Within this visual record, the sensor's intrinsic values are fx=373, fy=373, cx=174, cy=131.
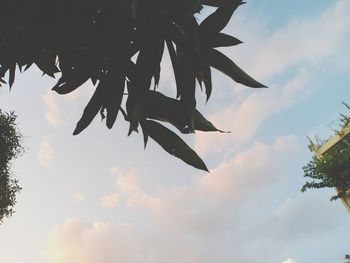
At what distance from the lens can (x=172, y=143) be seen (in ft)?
6.16

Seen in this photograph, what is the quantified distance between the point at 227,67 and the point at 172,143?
0.49 m

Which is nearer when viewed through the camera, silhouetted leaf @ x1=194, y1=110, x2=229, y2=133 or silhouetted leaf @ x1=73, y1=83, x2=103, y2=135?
silhouetted leaf @ x1=73, y1=83, x2=103, y2=135

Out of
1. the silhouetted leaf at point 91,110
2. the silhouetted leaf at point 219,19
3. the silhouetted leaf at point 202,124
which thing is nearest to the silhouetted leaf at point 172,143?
the silhouetted leaf at point 202,124

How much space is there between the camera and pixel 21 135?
17.0m

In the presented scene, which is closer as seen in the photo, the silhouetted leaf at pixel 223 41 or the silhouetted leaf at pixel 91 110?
the silhouetted leaf at pixel 91 110

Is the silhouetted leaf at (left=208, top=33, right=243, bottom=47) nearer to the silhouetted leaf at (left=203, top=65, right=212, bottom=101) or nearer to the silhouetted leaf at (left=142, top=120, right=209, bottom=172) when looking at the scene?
the silhouetted leaf at (left=203, top=65, right=212, bottom=101)

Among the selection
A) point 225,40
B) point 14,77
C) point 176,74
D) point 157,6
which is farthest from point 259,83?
point 14,77

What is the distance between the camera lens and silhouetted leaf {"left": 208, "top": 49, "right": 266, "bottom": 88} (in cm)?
192

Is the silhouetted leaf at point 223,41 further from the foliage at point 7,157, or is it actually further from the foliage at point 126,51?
the foliage at point 7,157

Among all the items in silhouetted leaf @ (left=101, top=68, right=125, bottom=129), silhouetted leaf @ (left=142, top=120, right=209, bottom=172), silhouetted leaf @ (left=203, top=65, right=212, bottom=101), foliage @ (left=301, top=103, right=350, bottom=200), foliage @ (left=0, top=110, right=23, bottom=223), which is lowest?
silhouetted leaf @ (left=142, top=120, right=209, bottom=172)

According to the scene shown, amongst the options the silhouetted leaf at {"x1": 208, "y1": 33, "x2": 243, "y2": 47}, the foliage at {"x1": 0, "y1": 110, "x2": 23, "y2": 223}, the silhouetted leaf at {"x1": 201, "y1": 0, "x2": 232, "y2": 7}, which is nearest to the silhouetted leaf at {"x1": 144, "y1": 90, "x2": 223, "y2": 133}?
the silhouetted leaf at {"x1": 208, "y1": 33, "x2": 243, "y2": 47}

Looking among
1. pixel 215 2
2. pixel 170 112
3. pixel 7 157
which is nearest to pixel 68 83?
pixel 170 112

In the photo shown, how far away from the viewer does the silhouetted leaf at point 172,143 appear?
1.81 meters

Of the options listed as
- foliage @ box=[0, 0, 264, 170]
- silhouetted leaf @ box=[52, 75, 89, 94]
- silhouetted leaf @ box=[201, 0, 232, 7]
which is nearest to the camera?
foliage @ box=[0, 0, 264, 170]
